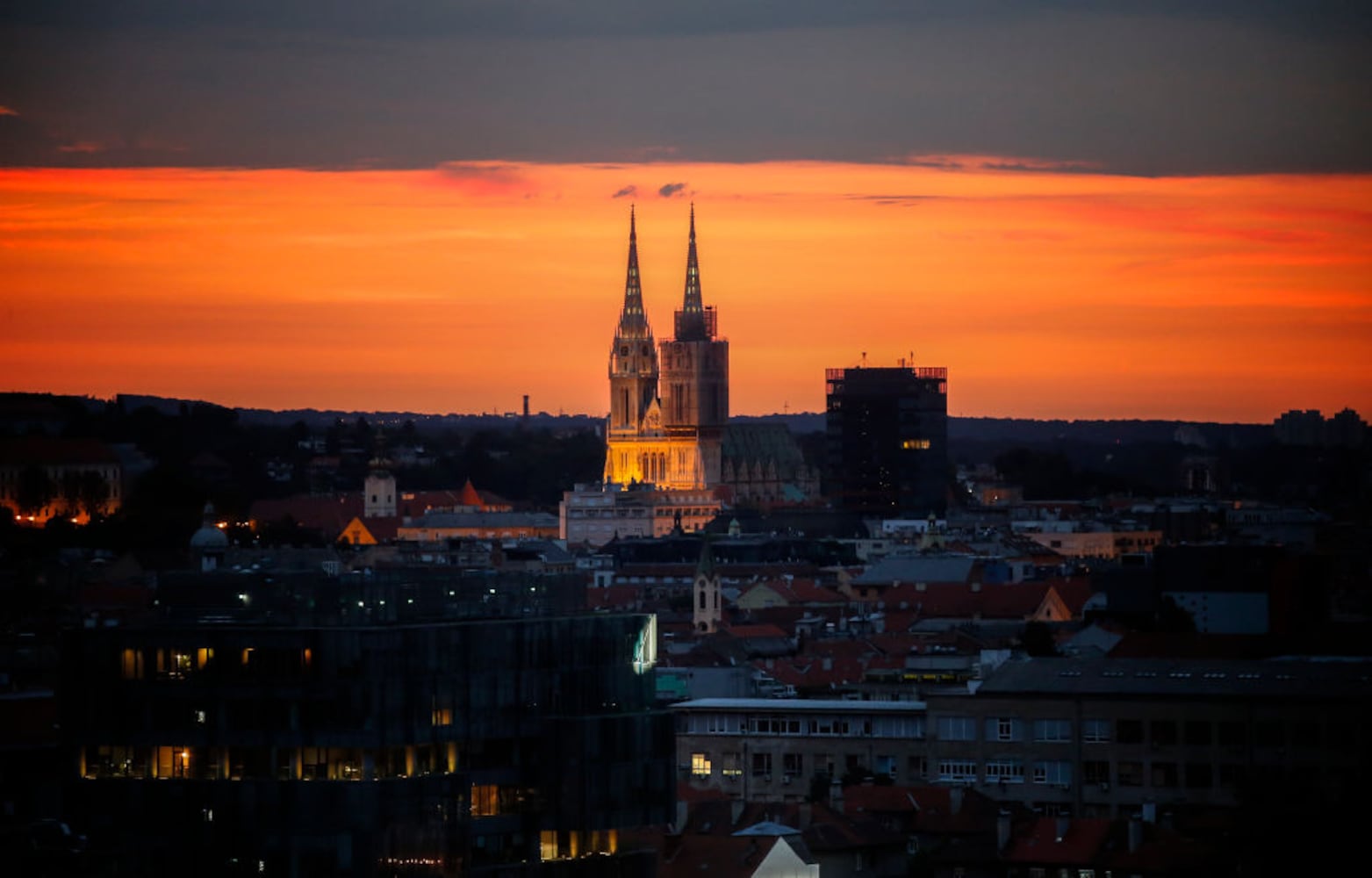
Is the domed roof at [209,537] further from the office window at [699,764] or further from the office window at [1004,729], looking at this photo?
the office window at [1004,729]

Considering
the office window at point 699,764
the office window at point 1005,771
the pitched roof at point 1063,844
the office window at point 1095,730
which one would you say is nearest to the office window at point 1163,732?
the office window at point 1095,730

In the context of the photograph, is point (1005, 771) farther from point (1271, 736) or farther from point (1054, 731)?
point (1271, 736)

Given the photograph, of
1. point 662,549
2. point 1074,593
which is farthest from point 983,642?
point 662,549

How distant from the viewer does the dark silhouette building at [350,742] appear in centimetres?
5872

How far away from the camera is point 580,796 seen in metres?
61.4

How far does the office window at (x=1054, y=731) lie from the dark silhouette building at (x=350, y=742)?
51.4 feet

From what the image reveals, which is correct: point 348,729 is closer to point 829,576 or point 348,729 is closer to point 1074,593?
point 1074,593

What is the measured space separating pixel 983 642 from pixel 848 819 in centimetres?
4068

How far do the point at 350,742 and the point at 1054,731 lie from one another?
22.3 m

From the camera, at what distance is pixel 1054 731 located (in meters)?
77.2

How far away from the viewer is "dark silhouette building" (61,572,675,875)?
2312 inches

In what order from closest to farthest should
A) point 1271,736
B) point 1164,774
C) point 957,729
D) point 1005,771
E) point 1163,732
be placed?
point 1271,736
point 1164,774
point 1163,732
point 1005,771
point 957,729

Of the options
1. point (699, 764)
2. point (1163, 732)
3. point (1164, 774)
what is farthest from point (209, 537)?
point (1164, 774)

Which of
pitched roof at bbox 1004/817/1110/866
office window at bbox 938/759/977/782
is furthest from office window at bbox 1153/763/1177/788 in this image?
pitched roof at bbox 1004/817/1110/866
